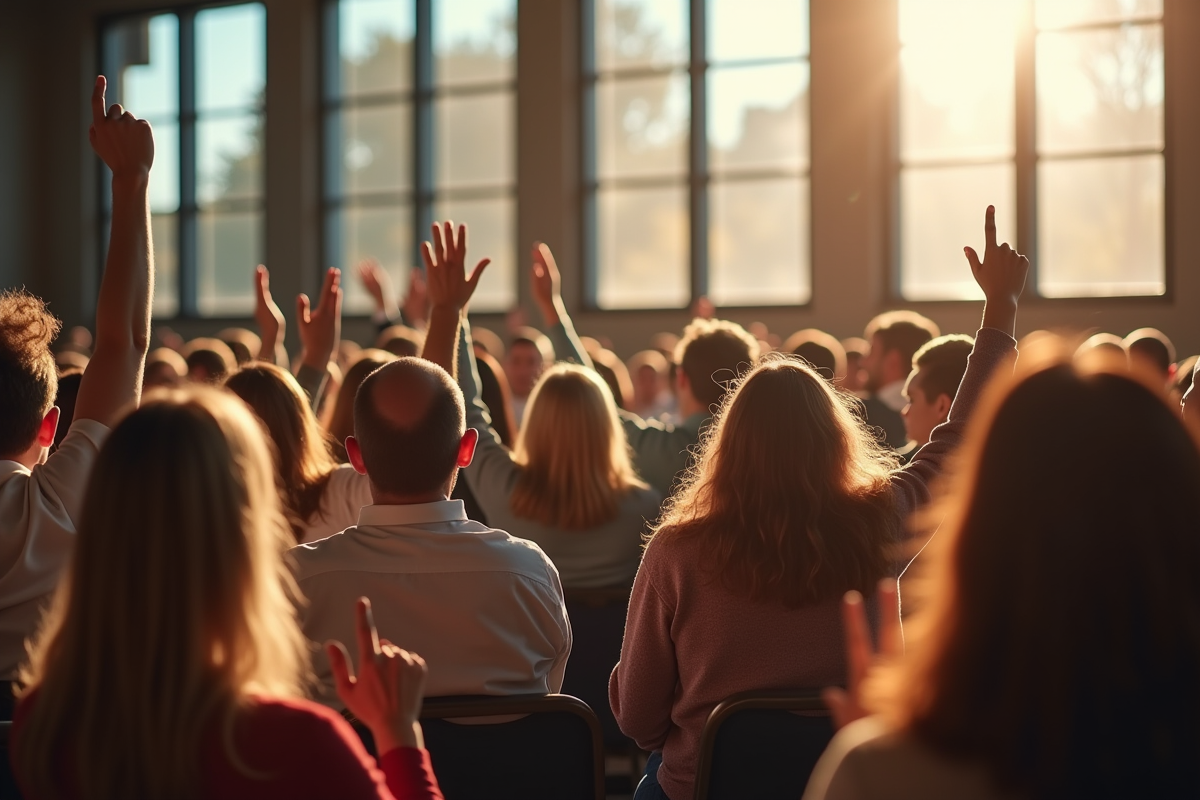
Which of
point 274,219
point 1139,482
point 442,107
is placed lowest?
point 1139,482

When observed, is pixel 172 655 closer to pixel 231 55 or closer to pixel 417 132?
pixel 417 132

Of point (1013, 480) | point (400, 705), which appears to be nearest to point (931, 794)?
point (1013, 480)

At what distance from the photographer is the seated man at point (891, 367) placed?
5125 mm

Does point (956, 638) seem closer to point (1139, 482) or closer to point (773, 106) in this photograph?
point (1139, 482)

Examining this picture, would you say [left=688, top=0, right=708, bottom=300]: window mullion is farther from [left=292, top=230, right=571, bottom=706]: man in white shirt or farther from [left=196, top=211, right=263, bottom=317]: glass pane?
[left=292, top=230, right=571, bottom=706]: man in white shirt

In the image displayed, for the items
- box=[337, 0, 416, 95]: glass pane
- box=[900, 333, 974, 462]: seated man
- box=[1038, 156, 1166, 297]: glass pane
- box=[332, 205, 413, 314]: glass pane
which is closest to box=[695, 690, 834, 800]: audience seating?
box=[900, 333, 974, 462]: seated man

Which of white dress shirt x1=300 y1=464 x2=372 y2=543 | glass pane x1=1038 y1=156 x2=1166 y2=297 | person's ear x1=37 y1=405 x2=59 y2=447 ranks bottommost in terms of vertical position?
white dress shirt x1=300 y1=464 x2=372 y2=543

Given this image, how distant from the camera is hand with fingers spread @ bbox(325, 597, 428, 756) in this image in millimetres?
1287

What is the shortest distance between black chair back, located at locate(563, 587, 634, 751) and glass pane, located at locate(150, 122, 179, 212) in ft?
41.9

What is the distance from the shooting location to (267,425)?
114 inches

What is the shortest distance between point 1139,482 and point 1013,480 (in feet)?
0.33

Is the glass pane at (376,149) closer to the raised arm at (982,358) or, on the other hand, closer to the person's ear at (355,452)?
the raised arm at (982,358)

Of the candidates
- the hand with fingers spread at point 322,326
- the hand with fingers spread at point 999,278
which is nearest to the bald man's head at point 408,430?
the hand with fingers spread at point 999,278

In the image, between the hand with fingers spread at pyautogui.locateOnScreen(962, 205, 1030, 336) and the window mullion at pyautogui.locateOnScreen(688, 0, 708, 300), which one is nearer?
the hand with fingers spread at pyautogui.locateOnScreen(962, 205, 1030, 336)
